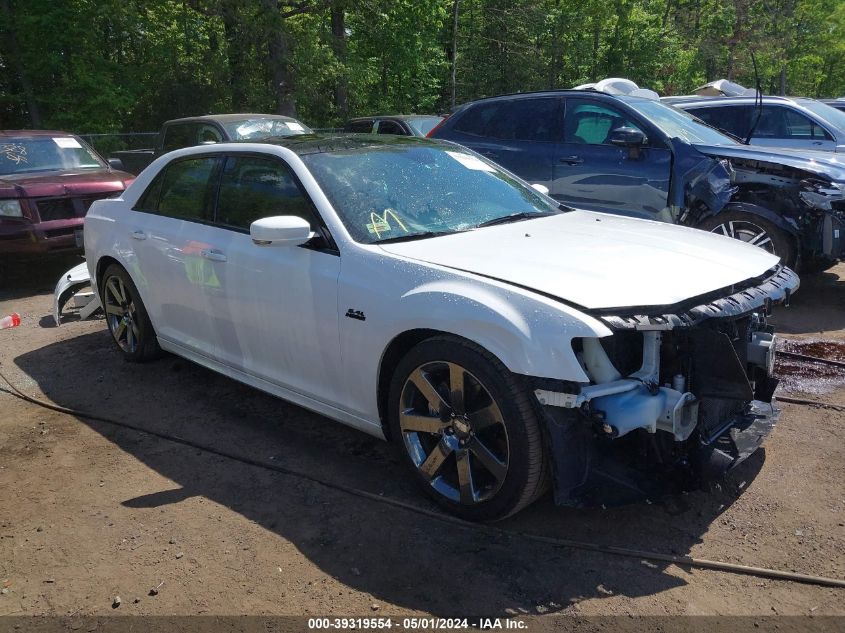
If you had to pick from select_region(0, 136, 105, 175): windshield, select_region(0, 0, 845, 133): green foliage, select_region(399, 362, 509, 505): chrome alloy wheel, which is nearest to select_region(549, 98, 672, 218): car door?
select_region(399, 362, 509, 505): chrome alloy wheel

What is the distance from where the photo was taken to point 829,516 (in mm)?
3131

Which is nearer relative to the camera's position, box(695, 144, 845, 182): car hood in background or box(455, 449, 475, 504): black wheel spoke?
box(455, 449, 475, 504): black wheel spoke

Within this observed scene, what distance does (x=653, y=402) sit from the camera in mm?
2750

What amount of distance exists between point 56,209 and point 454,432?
23.3ft

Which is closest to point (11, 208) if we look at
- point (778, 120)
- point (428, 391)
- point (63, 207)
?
point (63, 207)

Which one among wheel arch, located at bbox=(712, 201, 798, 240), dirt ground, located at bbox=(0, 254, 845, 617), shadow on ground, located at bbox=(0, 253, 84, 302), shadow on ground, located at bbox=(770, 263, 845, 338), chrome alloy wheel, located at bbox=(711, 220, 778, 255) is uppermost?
wheel arch, located at bbox=(712, 201, 798, 240)

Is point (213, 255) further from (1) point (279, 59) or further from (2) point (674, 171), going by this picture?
(1) point (279, 59)

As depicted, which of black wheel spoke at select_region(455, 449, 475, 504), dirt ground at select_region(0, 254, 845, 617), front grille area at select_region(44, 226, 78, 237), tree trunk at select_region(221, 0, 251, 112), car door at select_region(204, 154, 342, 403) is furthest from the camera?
tree trunk at select_region(221, 0, 251, 112)

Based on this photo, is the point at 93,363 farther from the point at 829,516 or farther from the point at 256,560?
the point at 829,516

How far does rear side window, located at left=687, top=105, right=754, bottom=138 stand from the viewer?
1010cm

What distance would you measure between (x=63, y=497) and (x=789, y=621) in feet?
10.8

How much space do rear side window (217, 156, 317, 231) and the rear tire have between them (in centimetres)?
434

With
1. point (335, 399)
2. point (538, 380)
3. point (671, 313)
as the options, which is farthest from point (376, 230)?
point (671, 313)

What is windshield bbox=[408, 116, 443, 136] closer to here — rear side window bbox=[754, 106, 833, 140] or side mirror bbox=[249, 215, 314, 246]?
rear side window bbox=[754, 106, 833, 140]
